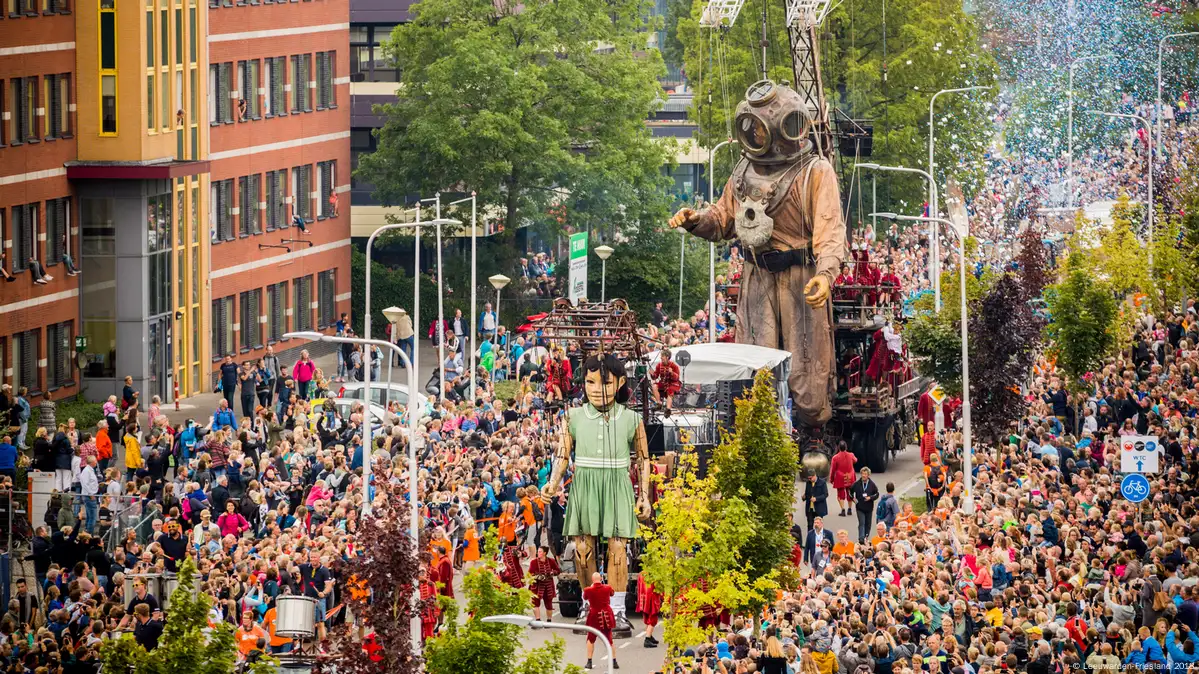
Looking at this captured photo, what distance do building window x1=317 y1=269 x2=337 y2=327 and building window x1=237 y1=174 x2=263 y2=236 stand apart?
15.8ft

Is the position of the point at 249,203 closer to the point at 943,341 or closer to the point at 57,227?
the point at 57,227

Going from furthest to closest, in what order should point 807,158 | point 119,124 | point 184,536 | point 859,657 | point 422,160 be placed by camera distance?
point 422,160 → point 119,124 → point 807,158 → point 184,536 → point 859,657

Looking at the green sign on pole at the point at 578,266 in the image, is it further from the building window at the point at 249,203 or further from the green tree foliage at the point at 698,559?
the green tree foliage at the point at 698,559

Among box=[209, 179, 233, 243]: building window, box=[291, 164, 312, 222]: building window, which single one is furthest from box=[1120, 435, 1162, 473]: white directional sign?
box=[291, 164, 312, 222]: building window

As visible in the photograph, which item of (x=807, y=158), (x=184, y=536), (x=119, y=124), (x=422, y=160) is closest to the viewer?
(x=184, y=536)

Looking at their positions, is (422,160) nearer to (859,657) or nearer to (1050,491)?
(1050,491)

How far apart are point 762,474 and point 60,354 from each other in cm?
2607

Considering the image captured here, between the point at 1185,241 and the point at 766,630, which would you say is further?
the point at 1185,241

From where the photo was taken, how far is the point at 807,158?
44.3 meters

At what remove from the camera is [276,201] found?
66875mm

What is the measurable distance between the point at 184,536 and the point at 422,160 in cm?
3330

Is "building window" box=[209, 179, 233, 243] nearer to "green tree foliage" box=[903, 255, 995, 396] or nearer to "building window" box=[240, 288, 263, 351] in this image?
"building window" box=[240, 288, 263, 351]

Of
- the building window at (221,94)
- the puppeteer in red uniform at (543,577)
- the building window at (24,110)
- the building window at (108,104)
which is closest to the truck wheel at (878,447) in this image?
the puppeteer in red uniform at (543,577)

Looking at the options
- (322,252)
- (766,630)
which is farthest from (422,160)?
(766,630)
